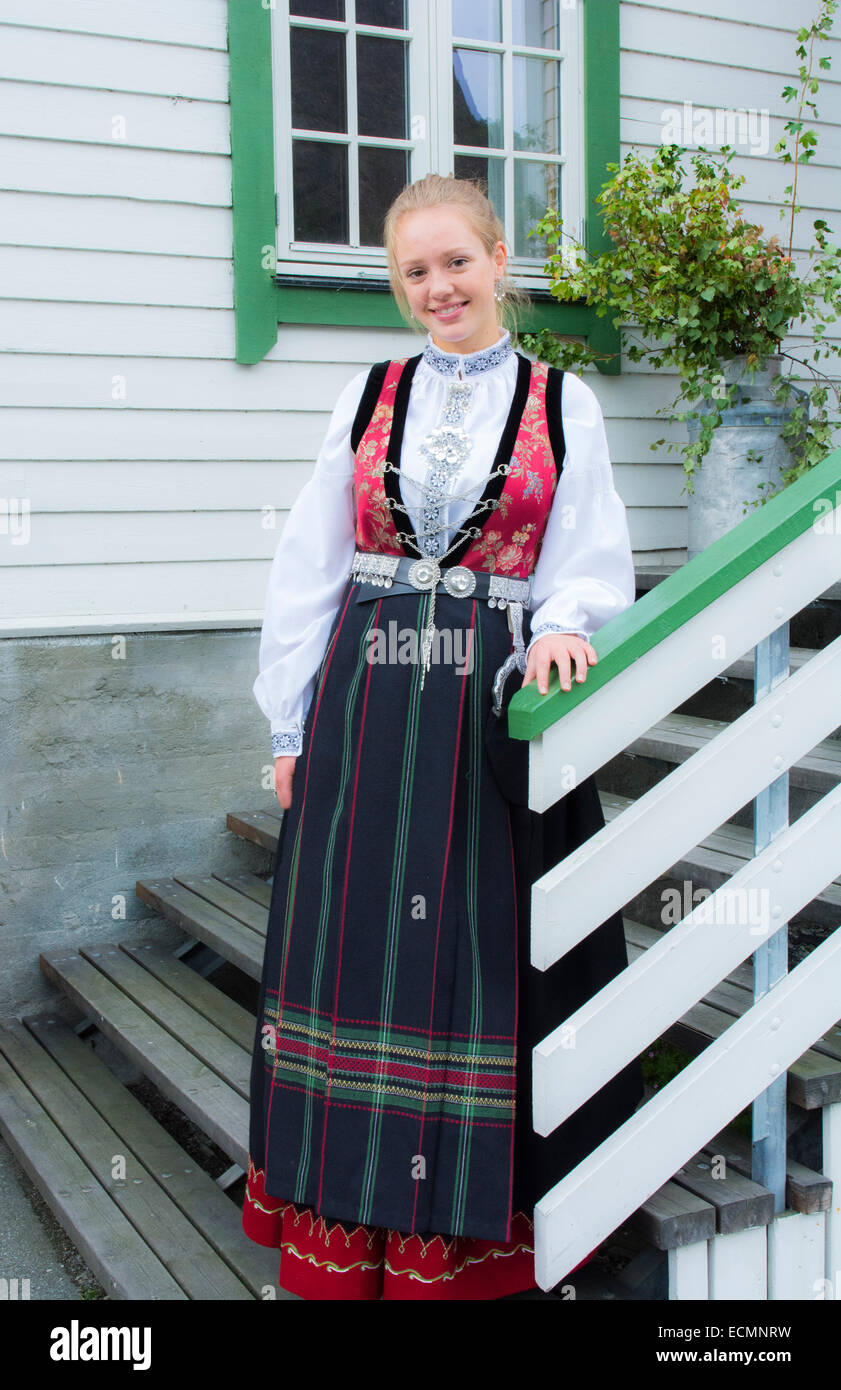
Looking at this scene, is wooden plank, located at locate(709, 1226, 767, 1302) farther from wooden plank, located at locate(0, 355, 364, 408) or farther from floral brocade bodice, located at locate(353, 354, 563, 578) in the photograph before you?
wooden plank, located at locate(0, 355, 364, 408)

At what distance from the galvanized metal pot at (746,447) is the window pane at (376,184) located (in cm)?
117

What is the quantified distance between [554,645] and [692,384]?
2.33 metres

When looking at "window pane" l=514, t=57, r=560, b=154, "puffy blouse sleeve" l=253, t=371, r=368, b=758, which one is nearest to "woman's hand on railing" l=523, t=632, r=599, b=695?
"puffy blouse sleeve" l=253, t=371, r=368, b=758

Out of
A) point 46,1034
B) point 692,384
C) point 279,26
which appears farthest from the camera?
point 692,384

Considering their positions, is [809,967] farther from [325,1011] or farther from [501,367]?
[501,367]

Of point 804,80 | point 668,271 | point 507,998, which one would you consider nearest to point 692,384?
point 668,271

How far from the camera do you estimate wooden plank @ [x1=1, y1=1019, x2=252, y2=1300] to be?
2.07 m

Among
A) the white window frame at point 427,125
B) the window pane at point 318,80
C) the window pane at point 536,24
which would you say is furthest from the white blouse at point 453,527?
the window pane at point 536,24

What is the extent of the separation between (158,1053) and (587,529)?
5.22 ft

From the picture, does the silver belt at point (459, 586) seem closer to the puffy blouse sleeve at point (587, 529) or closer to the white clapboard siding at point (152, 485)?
the puffy blouse sleeve at point (587, 529)

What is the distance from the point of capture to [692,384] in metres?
3.73

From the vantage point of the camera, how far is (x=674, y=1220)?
182cm

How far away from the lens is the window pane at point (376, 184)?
3701 millimetres

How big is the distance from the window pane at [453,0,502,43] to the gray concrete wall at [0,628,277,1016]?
6.90 ft
